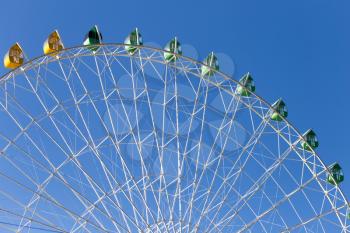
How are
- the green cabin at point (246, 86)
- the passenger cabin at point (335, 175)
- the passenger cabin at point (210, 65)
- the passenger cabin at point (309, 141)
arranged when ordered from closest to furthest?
the passenger cabin at point (210, 65)
the green cabin at point (246, 86)
the passenger cabin at point (309, 141)
the passenger cabin at point (335, 175)

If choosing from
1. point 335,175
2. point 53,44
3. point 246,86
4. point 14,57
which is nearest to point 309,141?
point 335,175

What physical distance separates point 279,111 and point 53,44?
13535 millimetres

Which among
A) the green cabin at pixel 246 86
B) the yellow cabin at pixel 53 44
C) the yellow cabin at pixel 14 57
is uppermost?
the green cabin at pixel 246 86

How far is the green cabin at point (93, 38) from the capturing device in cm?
2473

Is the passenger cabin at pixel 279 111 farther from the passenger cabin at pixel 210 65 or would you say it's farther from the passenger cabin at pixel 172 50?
the passenger cabin at pixel 172 50

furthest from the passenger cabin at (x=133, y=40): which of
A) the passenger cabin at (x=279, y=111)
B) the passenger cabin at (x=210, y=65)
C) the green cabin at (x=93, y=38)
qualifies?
the passenger cabin at (x=279, y=111)

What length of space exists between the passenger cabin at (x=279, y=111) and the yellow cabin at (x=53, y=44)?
1269 cm

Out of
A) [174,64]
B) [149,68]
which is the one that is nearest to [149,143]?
[149,68]

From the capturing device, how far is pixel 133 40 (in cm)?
2614

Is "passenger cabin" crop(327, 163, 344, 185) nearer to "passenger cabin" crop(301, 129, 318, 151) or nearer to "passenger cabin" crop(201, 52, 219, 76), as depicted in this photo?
"passenger cabin" crop(301, 129, 318, 151)

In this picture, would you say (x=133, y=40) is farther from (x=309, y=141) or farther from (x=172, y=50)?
(x=309, y=141)

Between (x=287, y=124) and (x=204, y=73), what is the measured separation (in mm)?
6481

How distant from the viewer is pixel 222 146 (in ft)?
101

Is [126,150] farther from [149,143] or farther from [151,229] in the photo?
[151,229]
